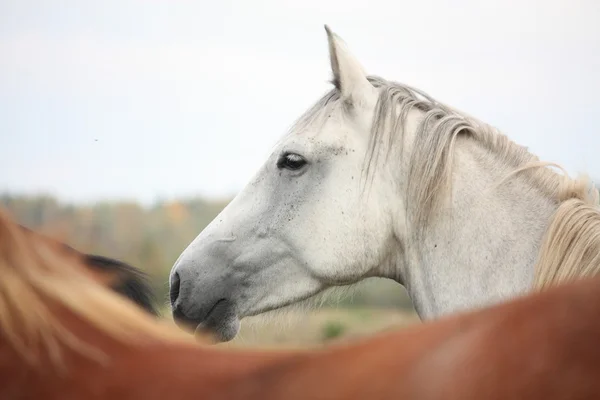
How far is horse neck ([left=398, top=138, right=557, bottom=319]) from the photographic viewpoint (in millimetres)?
3678

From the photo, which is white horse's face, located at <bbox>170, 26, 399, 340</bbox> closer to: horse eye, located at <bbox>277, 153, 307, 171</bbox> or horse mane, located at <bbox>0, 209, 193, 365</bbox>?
horse eye, located at <bbox>277, 153, 307, 171</bbox>

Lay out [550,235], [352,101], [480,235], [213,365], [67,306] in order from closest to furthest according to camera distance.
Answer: [213,365] < [67,306] < [550,235] < [480,235] < [352,101]

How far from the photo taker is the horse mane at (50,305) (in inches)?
58.7

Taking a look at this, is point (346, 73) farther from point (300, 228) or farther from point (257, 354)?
point (257, 354)

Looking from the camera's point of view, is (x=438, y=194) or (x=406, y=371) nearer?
(x=406, y=371)

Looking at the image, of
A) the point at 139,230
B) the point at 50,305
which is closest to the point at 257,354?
the point at 50,305

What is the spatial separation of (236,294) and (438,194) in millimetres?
1280

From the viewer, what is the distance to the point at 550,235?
3498 millimetres

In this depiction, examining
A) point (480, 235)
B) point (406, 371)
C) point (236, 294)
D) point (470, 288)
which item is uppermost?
point (406, 371)

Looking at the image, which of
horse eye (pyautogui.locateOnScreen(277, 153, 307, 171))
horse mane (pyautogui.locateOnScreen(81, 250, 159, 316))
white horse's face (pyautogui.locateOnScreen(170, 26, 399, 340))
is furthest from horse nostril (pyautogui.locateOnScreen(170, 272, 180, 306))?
horse eye (pyautogui.locateOnScreen(277, 153, 307, 171))

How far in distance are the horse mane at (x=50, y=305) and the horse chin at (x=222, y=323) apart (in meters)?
2.56

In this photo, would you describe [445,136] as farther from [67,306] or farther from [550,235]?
[67,306]

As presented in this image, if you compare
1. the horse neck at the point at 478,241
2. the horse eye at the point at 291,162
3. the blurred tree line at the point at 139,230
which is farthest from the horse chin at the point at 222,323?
the horse neck at the point at 478,241

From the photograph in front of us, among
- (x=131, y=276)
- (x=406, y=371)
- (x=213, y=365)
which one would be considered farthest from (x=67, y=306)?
(x=131, y=276)
